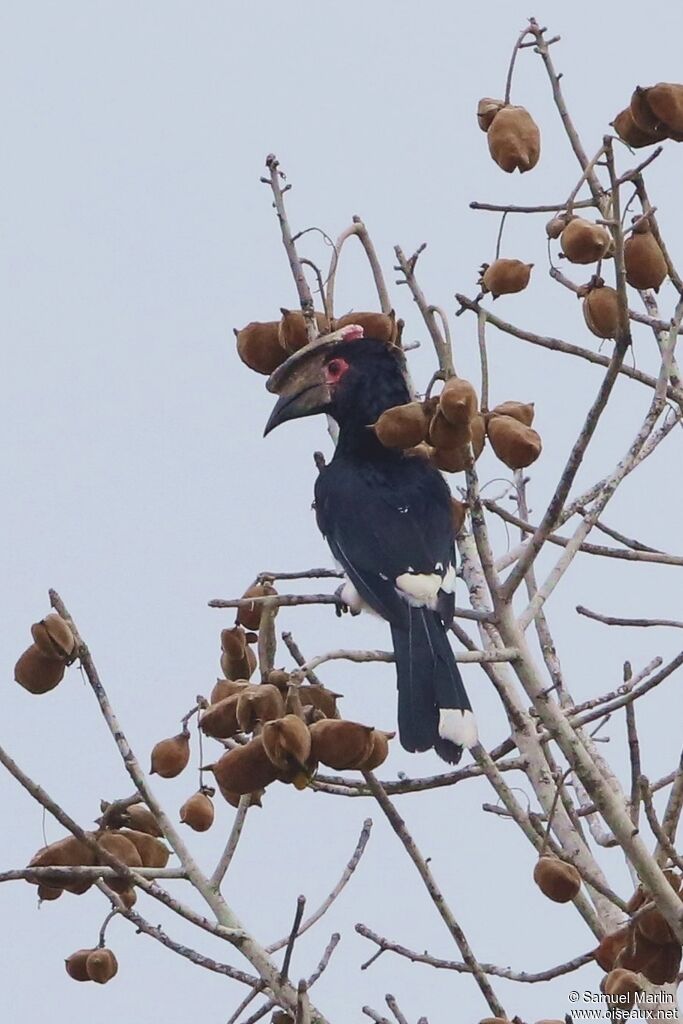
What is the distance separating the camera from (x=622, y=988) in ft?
6.97

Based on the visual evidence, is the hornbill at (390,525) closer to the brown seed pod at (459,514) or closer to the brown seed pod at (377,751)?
the brown seed pod at (459,514)

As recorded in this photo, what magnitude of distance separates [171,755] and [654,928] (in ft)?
2.97

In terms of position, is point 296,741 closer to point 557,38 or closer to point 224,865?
point 224,865

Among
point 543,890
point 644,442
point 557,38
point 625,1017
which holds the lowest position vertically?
point 625,1017

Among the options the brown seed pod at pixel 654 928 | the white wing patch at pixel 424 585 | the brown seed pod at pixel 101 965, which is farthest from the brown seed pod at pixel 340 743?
the white wing patch at pixel 424 585

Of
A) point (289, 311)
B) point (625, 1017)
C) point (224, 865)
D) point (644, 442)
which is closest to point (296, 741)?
point (224, 865)

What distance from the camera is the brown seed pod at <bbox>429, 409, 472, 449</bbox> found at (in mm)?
A: 2500

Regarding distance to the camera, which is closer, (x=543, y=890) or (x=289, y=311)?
(x=543, y=890)

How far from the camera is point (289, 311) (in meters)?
3.14

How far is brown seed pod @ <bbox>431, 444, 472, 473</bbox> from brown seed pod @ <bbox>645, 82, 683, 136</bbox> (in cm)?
59


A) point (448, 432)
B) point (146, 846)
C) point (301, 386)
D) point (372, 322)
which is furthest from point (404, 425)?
point (301, 386)

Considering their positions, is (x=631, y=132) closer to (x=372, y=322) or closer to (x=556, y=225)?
(x=556, y=225)

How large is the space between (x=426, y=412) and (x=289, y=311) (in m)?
0.66

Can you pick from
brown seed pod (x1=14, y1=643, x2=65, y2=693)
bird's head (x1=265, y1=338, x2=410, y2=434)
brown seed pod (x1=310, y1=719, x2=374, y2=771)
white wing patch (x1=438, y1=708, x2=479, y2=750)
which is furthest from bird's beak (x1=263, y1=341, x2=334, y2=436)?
brown seed pod (x1=310, y1=719, x2=374, y2=771)
